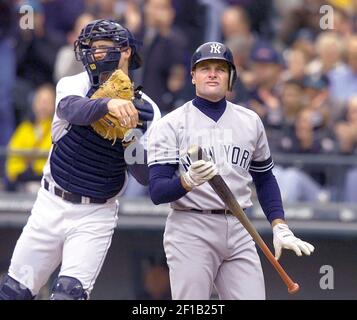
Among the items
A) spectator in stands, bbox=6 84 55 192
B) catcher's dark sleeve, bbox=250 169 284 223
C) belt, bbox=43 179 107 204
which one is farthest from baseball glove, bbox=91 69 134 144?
spectator in stands, bbox=6 84 55 192

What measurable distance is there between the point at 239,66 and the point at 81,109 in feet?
14.2

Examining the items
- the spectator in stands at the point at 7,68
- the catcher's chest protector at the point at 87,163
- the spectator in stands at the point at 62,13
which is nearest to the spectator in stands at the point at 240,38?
the spectator in stands at the point at 62,13

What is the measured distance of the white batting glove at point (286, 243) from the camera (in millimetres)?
6180

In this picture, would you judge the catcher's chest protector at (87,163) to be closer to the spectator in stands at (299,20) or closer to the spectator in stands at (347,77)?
the spectator in stands at (347,77)

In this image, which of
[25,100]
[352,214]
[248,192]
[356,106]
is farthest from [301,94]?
[248,192]

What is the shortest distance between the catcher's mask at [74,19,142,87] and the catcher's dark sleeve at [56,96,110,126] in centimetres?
20

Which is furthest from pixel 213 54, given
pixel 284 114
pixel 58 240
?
pixel 284 114

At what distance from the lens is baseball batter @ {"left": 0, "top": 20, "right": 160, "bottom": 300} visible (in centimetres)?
652

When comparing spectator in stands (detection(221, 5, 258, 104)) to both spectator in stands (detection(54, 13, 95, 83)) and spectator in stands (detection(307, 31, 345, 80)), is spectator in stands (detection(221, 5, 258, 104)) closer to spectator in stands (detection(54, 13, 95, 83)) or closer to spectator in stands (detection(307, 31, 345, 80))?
spectator in stands (detection(307, 31, 345, 80))

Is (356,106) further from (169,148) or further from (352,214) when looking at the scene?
(169,148)

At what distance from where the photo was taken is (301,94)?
1007 centimetres

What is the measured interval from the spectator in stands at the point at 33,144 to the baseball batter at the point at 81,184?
3.20 meters

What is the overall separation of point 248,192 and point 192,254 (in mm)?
456
